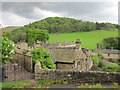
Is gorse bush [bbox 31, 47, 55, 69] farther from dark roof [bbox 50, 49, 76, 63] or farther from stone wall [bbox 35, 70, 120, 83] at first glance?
stone wall [bbox 35, 70, 120, 83]

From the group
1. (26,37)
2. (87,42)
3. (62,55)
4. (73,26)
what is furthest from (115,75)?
(73,26)

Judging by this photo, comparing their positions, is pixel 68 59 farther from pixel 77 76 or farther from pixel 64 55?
pixel 77 76

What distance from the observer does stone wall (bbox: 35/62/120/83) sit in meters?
10.3

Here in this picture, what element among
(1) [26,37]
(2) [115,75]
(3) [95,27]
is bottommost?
(2) [115,75]

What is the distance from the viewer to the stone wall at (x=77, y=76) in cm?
1030

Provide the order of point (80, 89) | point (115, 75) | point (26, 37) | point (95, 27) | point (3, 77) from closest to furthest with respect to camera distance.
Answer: point (80, 89) → point (115, 75) → point (3, 77) → point (26, 37) → point (95, 27)

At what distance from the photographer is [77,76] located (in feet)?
35.6

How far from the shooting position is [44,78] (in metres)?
11.4

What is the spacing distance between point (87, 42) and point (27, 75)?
7540 cm

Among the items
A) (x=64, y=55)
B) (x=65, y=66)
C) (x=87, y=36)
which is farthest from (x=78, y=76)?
(x=87, y=36)

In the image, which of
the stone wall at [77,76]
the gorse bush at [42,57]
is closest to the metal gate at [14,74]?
the gorse bush at [42,57]

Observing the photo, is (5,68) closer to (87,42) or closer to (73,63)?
(73,63)

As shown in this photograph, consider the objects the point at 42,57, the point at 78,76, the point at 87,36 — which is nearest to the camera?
the point at 78,76

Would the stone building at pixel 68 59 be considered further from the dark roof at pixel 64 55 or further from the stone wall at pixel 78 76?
the stone wall at pixel 78 76
